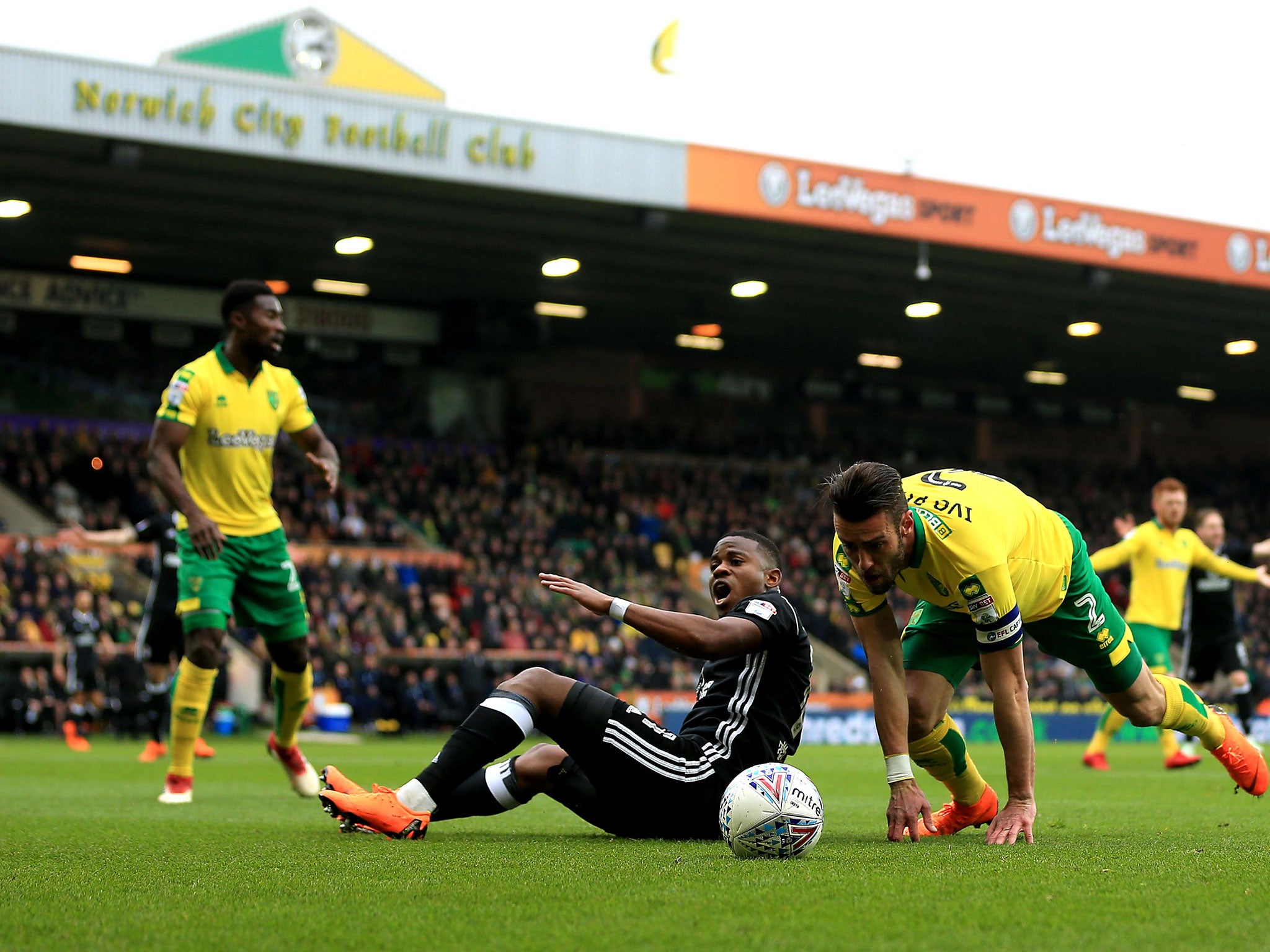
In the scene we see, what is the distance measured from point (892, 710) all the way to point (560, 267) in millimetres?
21494

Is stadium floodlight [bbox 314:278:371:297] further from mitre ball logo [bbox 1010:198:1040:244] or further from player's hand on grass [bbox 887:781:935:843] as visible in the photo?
player's hand on grass [bbox 887:781:935:843]

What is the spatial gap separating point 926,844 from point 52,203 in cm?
2097

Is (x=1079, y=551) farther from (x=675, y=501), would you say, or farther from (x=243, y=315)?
(x=675, y=501)

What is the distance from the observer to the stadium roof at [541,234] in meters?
19.5

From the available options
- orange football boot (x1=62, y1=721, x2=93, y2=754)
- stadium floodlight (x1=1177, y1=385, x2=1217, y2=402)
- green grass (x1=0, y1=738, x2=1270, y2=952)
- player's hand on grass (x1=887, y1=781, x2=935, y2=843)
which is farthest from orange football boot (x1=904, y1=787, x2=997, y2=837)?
stadium floodlight (x1=1177, y1=385, x2=1217, y2=402)

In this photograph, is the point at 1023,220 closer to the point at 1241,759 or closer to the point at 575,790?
the point at 1241,759

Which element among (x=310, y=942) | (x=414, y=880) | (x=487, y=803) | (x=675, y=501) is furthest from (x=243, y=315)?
(x=675, y=501)

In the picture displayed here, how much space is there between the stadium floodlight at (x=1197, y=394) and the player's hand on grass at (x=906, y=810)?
3570cm

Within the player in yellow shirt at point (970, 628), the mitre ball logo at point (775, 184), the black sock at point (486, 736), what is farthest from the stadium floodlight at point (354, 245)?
the black sock at point (486, 736)

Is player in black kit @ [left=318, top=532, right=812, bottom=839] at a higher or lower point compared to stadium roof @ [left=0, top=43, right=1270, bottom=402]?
lower

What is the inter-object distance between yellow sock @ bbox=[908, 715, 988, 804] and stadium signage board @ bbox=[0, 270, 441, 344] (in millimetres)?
22357

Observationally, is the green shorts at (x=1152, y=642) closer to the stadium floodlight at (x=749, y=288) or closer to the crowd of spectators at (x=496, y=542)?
the crowd of spectators at (x=496, y=542)

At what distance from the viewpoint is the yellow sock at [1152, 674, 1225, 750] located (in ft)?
20.0

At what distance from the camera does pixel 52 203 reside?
75.0ft
